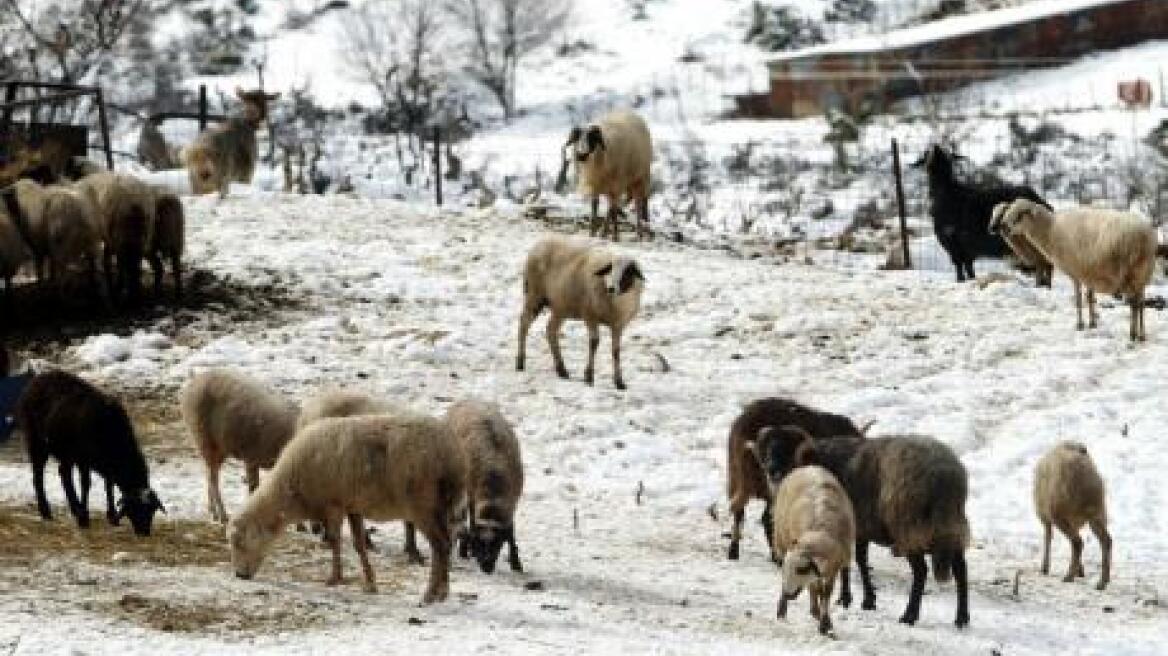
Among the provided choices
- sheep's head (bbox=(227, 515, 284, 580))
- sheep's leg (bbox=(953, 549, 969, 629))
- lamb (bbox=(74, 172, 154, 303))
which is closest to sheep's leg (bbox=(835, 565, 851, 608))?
sheep's leg (bbox=(953, 549, 969, 629))

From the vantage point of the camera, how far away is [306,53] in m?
50.9

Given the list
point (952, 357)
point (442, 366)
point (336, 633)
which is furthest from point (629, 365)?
point (336, 633)

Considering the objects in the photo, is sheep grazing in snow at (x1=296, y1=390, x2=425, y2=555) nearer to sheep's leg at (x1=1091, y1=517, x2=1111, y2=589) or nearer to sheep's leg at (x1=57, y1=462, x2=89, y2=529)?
sheep's leg at (x1=57, y1=462, x2=89, y2=529)

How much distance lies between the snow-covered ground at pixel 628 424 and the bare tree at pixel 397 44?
74.8ft

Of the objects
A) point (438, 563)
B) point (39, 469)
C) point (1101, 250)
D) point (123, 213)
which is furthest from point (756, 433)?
point (123, 213)

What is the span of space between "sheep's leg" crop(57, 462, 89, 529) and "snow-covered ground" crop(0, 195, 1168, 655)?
0.46m

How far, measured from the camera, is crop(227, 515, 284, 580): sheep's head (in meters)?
9.83

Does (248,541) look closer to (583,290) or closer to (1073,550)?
(1073,550)

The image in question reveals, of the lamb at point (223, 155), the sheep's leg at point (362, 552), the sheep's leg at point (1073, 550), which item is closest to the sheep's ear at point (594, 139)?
the lamb at point (223, 155)

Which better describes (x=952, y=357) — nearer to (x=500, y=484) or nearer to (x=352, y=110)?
(x=500, y=484)

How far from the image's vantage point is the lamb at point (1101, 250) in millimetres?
16391

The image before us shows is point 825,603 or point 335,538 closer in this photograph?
point 825,603

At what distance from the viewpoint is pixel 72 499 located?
35.9 ft

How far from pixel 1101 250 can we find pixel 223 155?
1170cm
